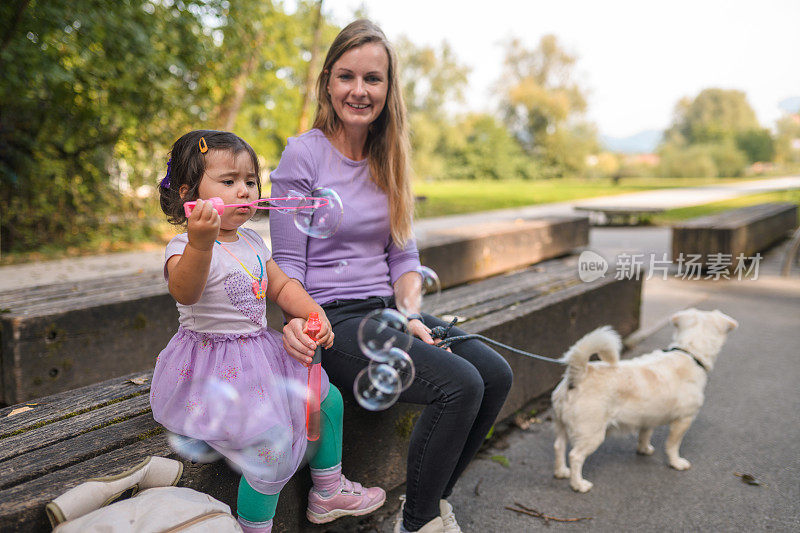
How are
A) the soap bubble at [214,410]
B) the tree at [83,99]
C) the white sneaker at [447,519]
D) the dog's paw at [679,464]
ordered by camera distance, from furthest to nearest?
the tree at [83,99]
the dog's paw at [679,464]
the white sneaker at [447,519]
the soap bubble at [214,410]

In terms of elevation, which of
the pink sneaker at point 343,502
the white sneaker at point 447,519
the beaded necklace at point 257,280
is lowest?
the white sneaker at point 447,519

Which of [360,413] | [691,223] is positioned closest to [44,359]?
[360,413]

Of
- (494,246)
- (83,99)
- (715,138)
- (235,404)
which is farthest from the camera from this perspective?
(715,138)

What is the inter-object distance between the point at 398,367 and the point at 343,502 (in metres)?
0.54

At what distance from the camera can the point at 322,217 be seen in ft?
8.22

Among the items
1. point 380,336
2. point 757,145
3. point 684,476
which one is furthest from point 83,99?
point 757,145

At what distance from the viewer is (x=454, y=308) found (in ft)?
12.8

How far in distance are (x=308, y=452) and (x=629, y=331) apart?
155 inches

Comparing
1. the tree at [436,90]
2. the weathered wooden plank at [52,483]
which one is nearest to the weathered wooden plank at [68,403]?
the weathered wooden plank at [52,483]

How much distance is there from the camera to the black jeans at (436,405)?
2299mm

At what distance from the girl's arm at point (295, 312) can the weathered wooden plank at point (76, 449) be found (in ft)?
1.71

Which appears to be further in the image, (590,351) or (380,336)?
(590,351)

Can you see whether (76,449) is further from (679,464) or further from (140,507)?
(679,464)

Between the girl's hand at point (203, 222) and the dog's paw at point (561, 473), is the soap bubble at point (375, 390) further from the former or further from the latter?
the dog's paw at point (561, 473)
